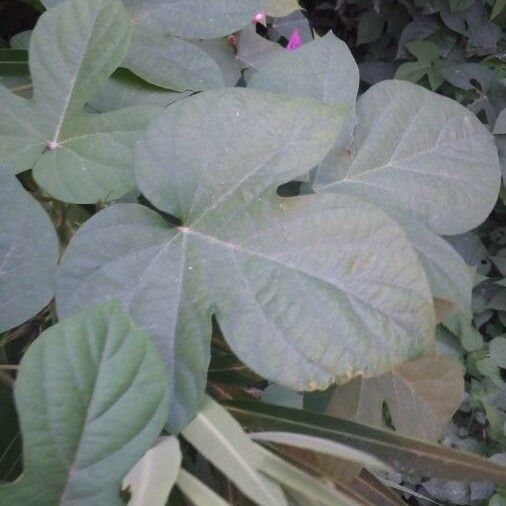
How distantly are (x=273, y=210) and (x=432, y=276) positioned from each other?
15cm

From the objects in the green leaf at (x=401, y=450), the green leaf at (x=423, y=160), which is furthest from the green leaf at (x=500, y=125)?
the green leaf at (x=401, y=450)

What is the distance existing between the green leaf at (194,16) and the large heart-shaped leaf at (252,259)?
0.17m

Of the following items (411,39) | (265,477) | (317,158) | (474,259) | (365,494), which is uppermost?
(317,158)

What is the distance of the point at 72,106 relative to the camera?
551 mm

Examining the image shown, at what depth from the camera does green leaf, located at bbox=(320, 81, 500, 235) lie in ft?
1.88

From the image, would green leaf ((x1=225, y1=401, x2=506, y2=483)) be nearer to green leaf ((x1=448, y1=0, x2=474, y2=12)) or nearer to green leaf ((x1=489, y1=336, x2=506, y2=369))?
green leaf ((x1=489, y1=336, x2=506, y2=369))

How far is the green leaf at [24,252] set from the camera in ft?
1.46

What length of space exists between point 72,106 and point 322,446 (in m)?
0.35

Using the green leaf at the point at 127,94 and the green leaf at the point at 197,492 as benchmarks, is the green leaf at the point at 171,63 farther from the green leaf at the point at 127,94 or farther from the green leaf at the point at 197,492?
the green leaf at the point at 197,492

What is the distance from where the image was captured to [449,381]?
0.60m

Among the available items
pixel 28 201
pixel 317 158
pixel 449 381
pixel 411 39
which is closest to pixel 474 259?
pixel 411 39

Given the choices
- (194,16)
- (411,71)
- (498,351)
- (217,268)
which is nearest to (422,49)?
(411,71)

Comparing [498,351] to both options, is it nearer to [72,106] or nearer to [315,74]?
[315,74]

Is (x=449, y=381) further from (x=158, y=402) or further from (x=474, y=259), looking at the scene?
(x=474, y=259)
